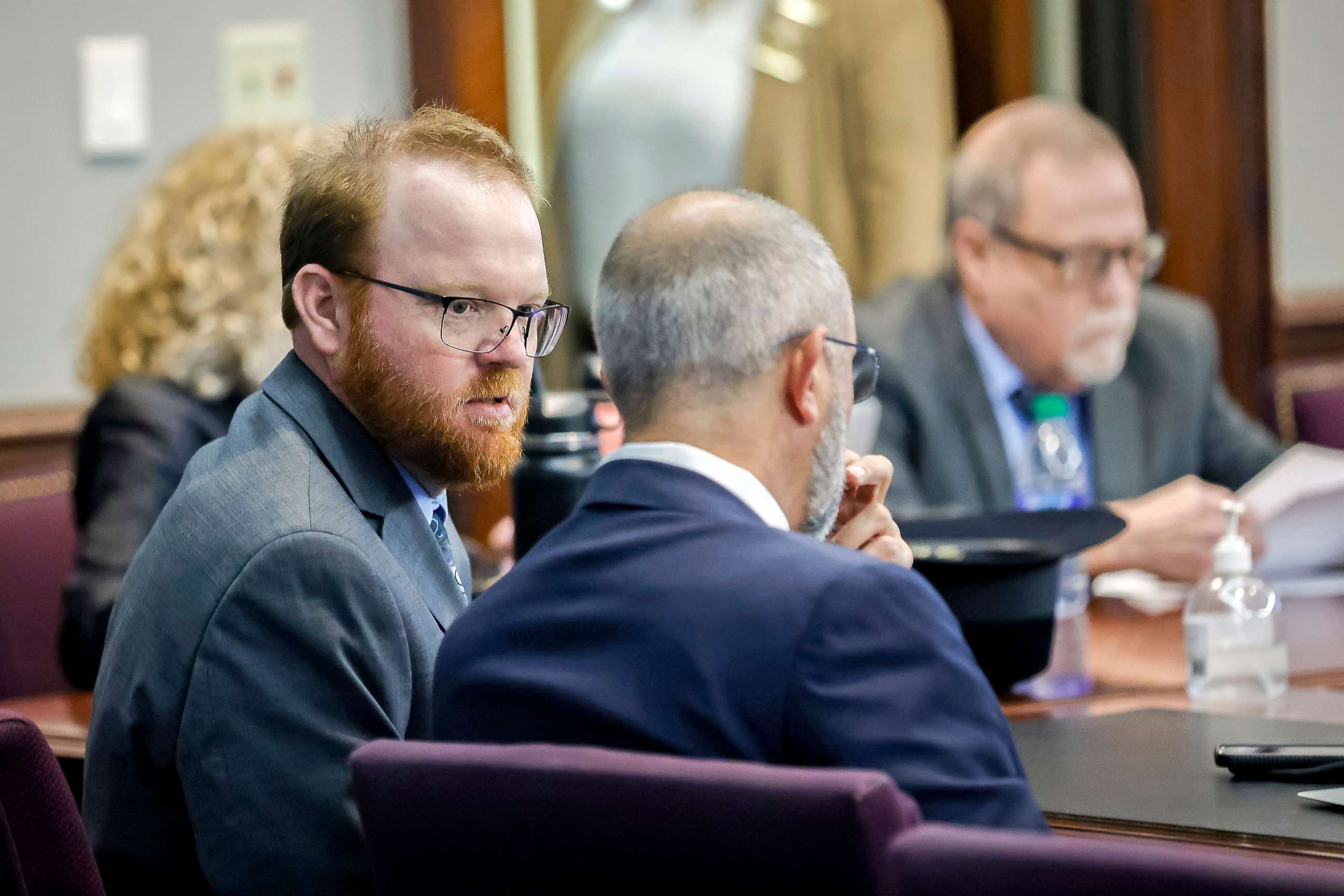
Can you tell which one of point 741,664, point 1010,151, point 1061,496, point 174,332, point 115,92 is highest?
point 115,92

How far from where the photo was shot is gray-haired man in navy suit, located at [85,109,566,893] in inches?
47.6

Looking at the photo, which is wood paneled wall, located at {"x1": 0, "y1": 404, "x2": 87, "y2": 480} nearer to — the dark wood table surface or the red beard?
the dark wood table surface

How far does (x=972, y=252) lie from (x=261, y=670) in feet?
6.57

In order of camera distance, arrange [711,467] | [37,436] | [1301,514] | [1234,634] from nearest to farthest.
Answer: [711,467] < [1234,634] < [1301,514] < [37,436]

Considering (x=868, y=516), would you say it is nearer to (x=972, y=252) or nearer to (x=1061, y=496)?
(x=1061, y=496)

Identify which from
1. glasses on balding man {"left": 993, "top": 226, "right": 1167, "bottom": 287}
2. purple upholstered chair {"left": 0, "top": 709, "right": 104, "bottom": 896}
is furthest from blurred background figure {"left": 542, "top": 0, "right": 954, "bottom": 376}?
purple upholstered chair {"left": 0, "top": 709, "right": 104, "bottom": 896}

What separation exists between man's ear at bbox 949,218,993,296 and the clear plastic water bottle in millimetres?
273

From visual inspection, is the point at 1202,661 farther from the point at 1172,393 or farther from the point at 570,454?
the point at 1172,393

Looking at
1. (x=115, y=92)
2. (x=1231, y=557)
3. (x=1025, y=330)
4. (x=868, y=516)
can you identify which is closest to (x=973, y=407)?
(x=1025, y=330)

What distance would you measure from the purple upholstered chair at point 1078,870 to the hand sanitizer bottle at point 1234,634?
0.97 metres

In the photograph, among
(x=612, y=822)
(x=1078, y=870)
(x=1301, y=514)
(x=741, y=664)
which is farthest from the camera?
(x=1301, y=514)

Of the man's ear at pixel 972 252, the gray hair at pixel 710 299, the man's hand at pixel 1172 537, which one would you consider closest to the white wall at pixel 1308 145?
the man's ear at pixel 972 252

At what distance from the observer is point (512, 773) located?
0.90 metres

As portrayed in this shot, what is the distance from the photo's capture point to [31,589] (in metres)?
2.44
